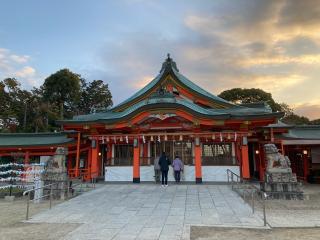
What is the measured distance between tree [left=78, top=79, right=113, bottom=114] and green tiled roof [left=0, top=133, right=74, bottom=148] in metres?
34.6

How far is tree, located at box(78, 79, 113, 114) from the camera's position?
58094mm

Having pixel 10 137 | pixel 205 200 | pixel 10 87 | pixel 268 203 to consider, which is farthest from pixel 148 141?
pixel 10 87

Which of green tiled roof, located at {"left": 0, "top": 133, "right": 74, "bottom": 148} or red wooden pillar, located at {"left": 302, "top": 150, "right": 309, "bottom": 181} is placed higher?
green tiled roof, located at {"left": 0, "top": 133, "right": 74, "bottom": 148}

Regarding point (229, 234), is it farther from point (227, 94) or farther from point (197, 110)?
point (227, 94)

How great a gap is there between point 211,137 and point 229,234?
9.70m

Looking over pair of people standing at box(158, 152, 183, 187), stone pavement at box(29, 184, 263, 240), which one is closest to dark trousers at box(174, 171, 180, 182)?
pair of people standing at box(158, 152, 183, 187)

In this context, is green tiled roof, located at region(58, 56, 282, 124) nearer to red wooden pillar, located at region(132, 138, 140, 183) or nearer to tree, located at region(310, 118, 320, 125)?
red wooden pillar, located at region(132, 138, 140, 183)

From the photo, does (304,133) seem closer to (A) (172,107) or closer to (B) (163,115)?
(A) (172,107)

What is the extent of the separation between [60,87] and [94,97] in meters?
12.9

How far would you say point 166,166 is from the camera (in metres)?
13.8

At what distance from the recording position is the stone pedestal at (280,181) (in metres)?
11.2

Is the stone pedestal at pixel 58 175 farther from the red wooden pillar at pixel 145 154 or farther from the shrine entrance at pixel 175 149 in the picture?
the shrine entrance at pixel 175 149

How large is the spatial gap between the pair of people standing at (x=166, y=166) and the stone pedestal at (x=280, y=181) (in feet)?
14.4

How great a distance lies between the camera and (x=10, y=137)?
2286 cm
